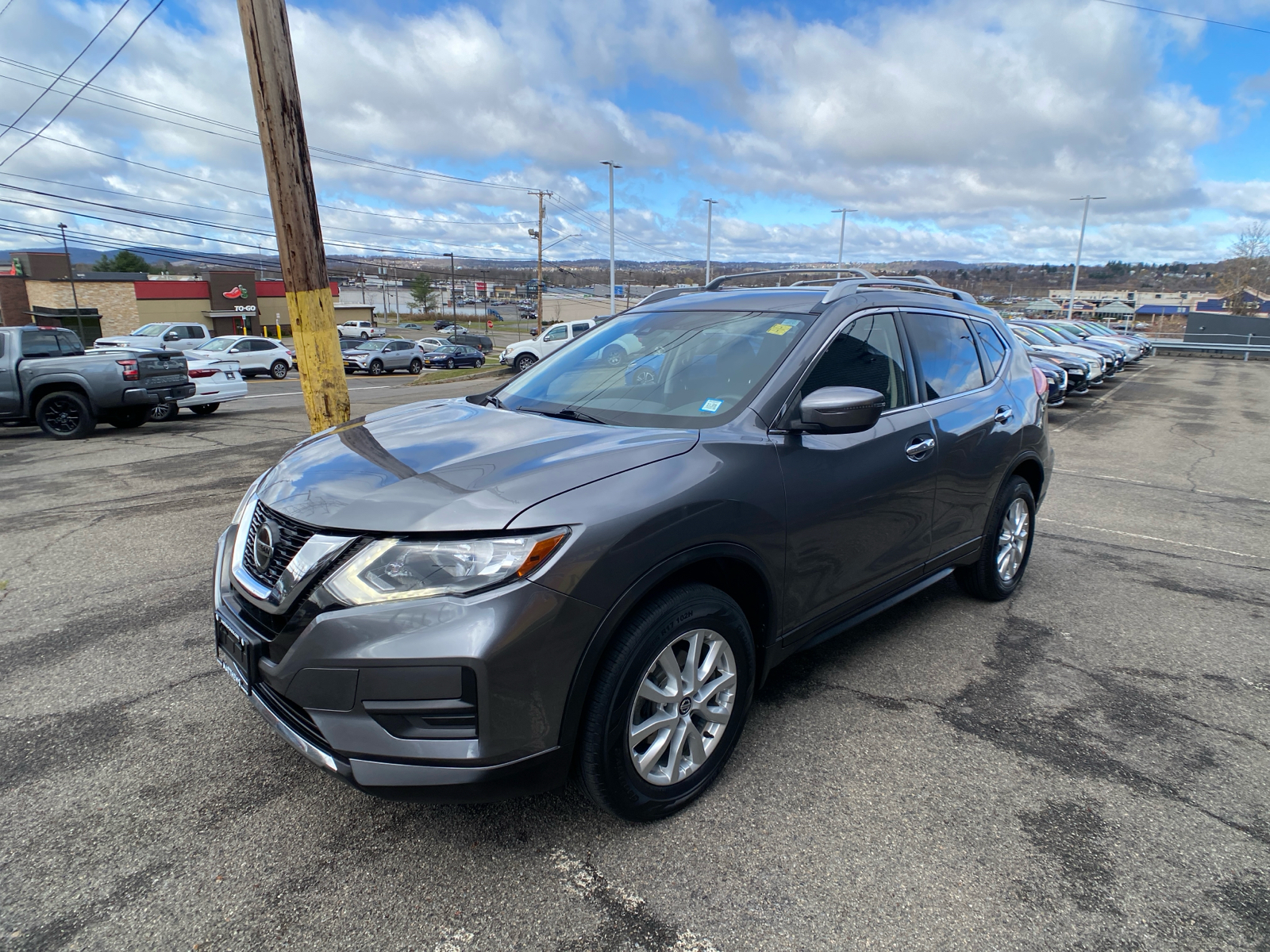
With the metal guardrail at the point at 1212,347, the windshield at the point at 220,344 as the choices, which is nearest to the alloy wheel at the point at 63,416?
the windshield at the point at 220,344

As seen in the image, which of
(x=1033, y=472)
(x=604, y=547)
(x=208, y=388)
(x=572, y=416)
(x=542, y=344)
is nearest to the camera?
(x=604, y=547)

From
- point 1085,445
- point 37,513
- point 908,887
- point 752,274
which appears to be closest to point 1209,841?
point 908,887

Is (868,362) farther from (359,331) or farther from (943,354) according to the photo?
(359,331)

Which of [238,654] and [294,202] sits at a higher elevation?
[294,202]

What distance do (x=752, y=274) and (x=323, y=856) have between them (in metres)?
3.53

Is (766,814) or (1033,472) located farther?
(1033,472)

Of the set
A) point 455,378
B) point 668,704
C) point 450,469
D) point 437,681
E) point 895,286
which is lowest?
point 455,378

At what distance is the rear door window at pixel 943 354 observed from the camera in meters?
3.66

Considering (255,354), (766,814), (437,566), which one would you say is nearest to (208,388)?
(437,566)

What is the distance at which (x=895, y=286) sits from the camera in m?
3.85

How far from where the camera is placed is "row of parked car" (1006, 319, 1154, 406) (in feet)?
49.9

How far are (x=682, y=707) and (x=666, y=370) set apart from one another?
1444mm

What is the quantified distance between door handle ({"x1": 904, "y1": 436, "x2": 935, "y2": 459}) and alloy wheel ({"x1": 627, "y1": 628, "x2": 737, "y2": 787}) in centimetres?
139

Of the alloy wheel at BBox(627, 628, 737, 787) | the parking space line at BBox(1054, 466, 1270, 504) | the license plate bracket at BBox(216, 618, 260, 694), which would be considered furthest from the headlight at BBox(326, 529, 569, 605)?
the parking space line at BBox(1054, 466, 1270, 504)
